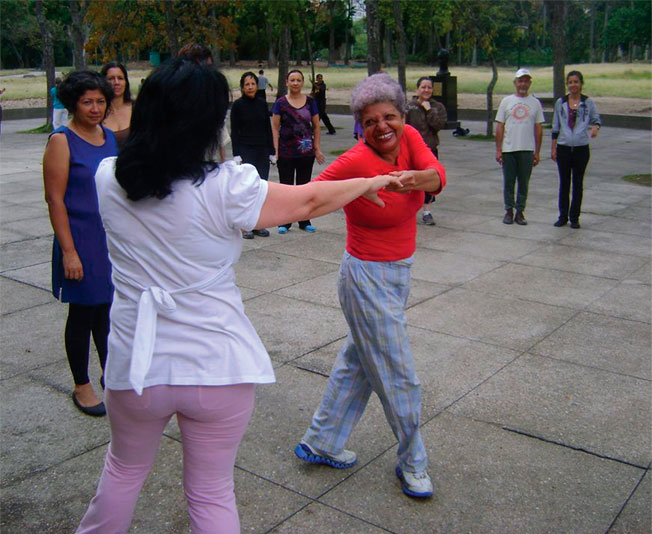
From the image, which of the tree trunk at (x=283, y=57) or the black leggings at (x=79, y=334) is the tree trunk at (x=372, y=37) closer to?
the tree trunk at (x=283, y=57)

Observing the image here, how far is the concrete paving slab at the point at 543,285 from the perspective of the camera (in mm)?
6488

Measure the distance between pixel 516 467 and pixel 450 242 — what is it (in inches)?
194

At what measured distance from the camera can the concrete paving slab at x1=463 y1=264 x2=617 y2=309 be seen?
6488 mm

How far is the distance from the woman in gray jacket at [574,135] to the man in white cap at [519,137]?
0.80ft

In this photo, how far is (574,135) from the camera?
908 cm

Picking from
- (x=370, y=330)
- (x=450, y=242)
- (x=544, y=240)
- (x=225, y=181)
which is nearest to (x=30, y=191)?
(x=450, y=242)

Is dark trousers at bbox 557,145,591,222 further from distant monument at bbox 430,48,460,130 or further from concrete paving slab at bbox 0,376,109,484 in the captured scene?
distant monument at bbox 430,48,460,130

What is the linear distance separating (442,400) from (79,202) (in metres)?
2.30

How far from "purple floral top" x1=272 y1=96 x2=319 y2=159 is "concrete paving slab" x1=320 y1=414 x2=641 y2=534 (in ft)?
17.3

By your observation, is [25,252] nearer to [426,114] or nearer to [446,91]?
[426,114]

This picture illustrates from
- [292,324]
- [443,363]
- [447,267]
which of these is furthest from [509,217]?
[443,363]

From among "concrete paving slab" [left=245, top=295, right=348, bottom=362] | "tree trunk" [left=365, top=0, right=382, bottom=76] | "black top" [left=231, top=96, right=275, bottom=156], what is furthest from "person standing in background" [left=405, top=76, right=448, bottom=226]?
"tree trunk" [left=365, top=0, right=382, bottom=76]

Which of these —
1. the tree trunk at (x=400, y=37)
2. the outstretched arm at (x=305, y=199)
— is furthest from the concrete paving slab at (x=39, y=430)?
the tree trunk at (x=400, y=37)

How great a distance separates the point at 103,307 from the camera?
4.32m
